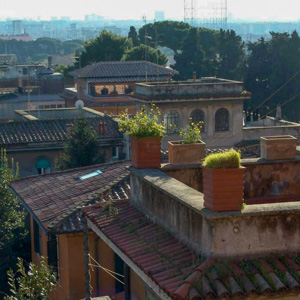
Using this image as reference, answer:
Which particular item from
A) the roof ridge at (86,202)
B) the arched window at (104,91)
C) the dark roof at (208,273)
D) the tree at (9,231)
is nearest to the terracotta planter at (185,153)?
the dark roof at (208,273)

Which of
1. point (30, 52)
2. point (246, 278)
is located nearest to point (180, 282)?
point (246, 278)

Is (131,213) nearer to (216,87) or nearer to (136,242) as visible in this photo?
(136,242)

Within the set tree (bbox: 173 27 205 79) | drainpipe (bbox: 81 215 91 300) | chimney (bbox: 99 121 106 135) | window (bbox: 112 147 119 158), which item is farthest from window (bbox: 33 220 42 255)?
tree (bbox: 173 27 205 79)

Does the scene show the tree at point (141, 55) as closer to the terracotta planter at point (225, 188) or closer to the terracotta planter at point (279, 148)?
the terracotta planter at point (279, 148)

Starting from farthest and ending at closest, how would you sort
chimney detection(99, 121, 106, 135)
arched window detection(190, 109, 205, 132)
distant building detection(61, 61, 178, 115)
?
1. distant building detection(61, 61, 178, 115)
2. arched window detection(190, 109, 205, 132)
3. chimney detection(99, 121, 106, 135)

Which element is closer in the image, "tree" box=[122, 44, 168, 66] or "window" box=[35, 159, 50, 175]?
"window" box=[35, 159, 50, 175]

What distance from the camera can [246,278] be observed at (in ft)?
26.5

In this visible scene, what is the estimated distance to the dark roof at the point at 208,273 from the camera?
7.93m

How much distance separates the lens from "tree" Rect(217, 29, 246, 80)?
61.5 metres

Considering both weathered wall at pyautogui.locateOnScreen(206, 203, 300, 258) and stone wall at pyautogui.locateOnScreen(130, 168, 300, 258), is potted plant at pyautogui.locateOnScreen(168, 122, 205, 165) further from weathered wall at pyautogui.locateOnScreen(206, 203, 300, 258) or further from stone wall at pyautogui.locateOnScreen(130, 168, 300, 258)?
weathered wall at pyautogui.locateOnScreen(206, 203, 300, 258)

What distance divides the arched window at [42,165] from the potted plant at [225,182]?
2199 centimetres

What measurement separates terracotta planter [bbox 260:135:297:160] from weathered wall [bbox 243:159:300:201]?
121 mm

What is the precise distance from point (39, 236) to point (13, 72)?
5385cm

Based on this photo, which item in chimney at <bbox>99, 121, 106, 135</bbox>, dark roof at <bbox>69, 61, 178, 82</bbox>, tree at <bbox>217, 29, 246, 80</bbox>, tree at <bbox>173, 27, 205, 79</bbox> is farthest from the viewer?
tree at <bbox>173, 27, 205, 79</bbox>
